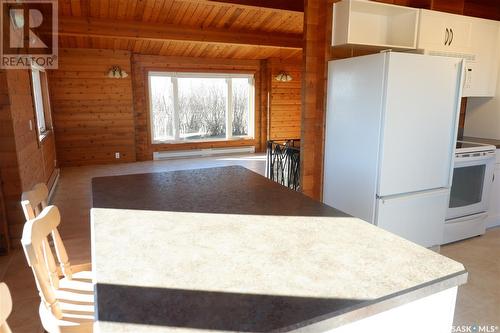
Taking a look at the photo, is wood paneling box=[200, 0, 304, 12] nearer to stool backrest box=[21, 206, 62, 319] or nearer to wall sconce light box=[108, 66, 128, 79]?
wall sconce light box=[108, 66, 128, 79]

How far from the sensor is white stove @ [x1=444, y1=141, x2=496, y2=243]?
10.3ft

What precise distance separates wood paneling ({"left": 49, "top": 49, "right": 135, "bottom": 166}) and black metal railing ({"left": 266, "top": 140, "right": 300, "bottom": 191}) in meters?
4.07

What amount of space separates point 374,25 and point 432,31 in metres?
0.56

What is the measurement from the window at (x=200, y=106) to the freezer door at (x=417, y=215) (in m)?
6.25

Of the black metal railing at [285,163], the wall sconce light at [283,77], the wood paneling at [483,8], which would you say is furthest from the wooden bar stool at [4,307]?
the wall sconce light at [283,77]

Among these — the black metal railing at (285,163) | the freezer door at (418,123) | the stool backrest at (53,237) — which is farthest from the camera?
the black metal railing at (285,163)

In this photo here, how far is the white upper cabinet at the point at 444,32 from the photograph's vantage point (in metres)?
3.10

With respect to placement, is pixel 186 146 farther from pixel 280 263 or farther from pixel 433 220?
pixel 280 263

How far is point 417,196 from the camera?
2844mm

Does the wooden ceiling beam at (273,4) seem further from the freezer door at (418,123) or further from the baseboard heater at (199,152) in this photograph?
the baseboard heater at (199,152)

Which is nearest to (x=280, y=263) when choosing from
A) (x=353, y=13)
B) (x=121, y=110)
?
(x=353, y=13)

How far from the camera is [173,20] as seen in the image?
5727mm

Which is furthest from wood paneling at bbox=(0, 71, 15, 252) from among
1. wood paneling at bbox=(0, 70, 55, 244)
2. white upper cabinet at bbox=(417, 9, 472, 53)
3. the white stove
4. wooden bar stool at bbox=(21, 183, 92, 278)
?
the white stove

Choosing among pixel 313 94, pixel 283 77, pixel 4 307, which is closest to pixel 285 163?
pixel 313 94
